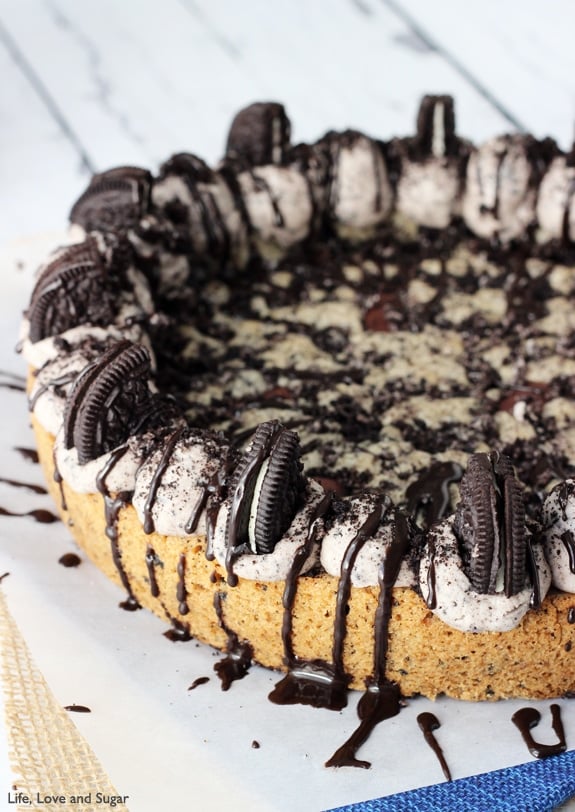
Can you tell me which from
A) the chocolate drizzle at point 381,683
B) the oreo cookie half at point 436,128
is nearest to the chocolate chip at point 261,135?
the oreo cookie half at point 436,128

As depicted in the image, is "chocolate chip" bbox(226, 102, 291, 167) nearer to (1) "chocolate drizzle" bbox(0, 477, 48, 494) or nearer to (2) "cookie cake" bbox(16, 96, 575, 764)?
(2) "cookie cake" bbox(16, 96, 575, 764)

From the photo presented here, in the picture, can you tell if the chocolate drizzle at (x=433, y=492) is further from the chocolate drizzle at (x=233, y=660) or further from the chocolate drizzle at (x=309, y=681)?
the chocolate drizzle at (x=233, y=660)

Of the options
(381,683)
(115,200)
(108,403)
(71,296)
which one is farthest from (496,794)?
(115,200)

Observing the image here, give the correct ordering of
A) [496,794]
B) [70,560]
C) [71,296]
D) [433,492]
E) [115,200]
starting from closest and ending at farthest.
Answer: [496,794] → [433,492] → [70,560] → [71,296] → [115,200]

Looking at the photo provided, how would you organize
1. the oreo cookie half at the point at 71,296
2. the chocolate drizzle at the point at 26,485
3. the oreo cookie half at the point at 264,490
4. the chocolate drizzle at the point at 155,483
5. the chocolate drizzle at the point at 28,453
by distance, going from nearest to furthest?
the oreo cookie half at the point at 264,490
the chocolate drizzle at the point at 155,483
the oreo cookie half at the point at 71,296
the chocolate drizzle at the point at 26,485
the chocolate drizzle at the point at 28,453

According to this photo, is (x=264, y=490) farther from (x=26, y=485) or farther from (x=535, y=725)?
(x=26, y=485)

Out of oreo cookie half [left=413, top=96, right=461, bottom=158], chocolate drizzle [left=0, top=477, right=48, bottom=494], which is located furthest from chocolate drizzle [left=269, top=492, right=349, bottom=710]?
oreo cookie half [left=413, top=96, right=461, bottom=158]
